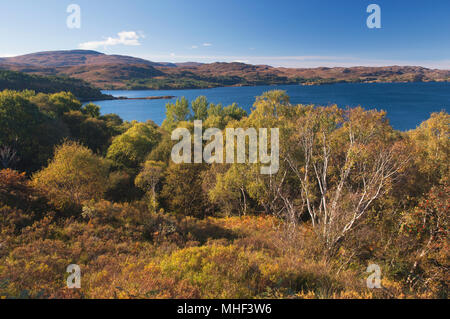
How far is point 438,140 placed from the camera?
1962cm

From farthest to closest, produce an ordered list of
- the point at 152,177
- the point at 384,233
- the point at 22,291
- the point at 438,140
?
the point at 152,177
the point at 438,140
the point at 384,233
the point at 22,291

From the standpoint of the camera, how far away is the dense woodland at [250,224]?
8195 millimetres

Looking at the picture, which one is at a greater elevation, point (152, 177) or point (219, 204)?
point (152, 177)

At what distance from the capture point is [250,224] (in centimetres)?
1920

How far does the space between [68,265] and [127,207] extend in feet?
23.6

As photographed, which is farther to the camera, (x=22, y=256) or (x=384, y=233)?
(x=384, y=233)

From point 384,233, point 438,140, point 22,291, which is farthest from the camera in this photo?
point 438,140

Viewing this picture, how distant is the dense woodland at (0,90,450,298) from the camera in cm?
820

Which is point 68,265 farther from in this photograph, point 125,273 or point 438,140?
point 438,140
